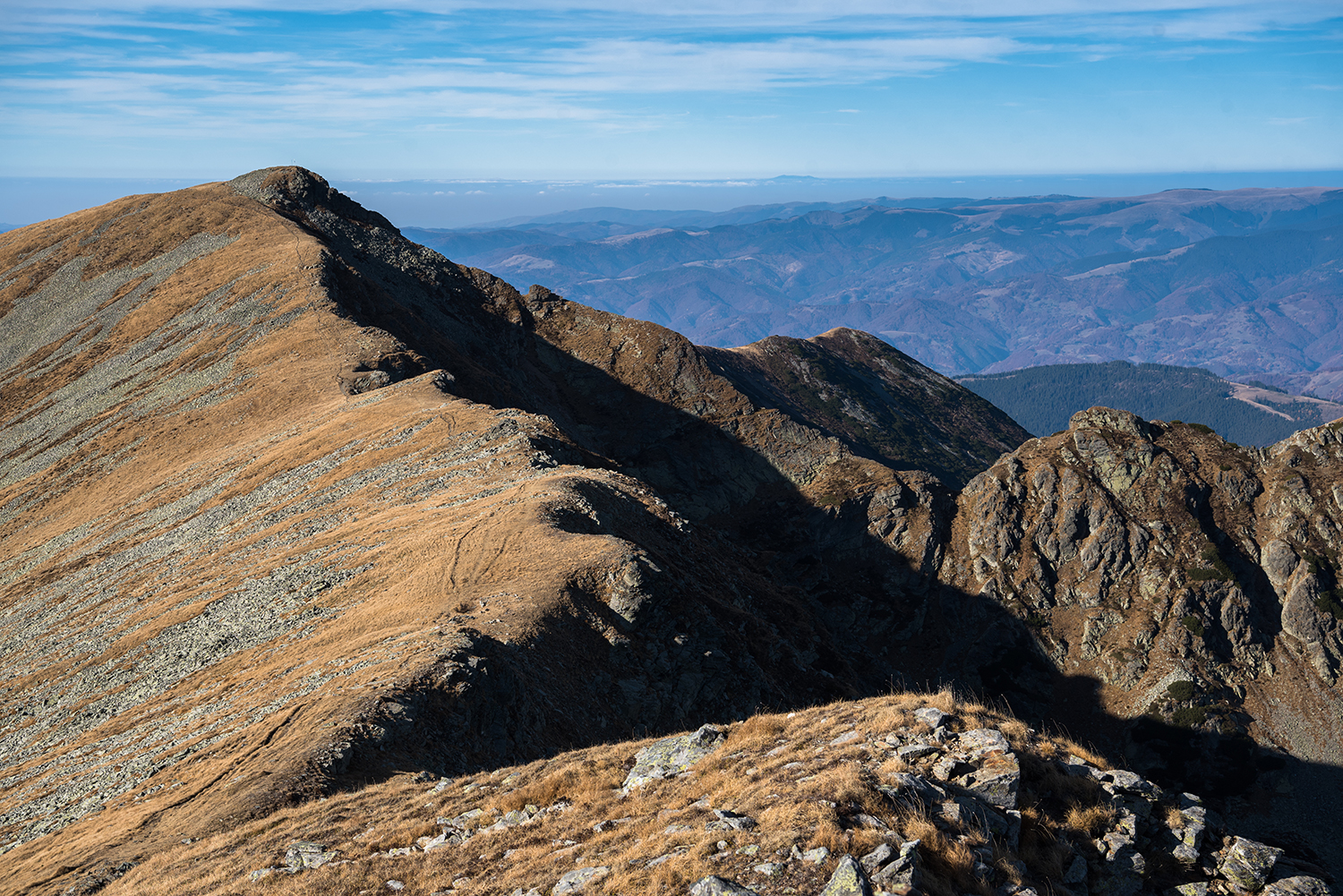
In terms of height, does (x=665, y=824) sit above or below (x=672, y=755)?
above

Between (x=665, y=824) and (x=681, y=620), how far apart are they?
23.9 m

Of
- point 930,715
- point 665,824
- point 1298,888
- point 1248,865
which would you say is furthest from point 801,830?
point 1298,888

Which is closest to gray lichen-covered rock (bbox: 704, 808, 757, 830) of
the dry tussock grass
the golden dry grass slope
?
the dry tussock grass

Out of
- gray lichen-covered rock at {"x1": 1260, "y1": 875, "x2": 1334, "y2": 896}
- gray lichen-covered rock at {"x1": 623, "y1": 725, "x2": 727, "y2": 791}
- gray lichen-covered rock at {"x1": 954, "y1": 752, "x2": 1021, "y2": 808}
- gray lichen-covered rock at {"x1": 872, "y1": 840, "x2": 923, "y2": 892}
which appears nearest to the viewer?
gray lichen-covered rock at {"x1": 872, "y1": 840, "x2": 923, "y2": 892}

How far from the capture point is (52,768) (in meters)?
A: 34.2

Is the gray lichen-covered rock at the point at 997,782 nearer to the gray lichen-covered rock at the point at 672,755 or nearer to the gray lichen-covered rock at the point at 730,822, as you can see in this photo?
the gray lichen-covered rock at the point at 730,822

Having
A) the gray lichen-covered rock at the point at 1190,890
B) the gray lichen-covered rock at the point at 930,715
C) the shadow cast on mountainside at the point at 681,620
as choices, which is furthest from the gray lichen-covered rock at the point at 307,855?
the gray lichen-covered rock at the point at 1190,890

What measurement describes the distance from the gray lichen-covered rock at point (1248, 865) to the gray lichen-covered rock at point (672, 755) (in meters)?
11.4

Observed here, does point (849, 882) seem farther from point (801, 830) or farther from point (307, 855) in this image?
point (307, 855)

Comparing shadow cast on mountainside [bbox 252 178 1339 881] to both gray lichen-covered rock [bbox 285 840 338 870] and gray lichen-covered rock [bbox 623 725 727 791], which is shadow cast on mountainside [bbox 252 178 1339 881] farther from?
gray lichen-covered rock [bbox 623 725 727 791]

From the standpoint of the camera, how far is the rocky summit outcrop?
31.8m

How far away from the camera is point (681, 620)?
41469mm

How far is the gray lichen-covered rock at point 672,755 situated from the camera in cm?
2103

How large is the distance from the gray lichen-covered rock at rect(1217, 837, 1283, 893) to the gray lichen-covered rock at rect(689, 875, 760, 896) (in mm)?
10032
